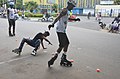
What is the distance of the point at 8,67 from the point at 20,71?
51 centimetres

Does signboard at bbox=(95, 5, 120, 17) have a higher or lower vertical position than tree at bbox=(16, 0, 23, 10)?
lower

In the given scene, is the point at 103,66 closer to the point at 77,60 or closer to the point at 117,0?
the point at 77,60

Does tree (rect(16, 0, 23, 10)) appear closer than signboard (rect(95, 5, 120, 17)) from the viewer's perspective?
No

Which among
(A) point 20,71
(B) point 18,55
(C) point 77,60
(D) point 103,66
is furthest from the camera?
(B) point 18,55

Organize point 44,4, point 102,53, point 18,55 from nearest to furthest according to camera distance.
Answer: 1. point 18,55
2. point 102,53
3. point 44,4

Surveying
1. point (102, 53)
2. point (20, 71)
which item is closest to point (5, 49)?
point (20, 71)

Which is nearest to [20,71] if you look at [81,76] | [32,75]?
[32,75]

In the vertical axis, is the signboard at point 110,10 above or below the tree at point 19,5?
below

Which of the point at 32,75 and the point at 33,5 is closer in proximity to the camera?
the point at 32,75

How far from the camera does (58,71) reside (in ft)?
18.4

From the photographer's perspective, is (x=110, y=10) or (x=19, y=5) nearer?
(x=110, y=10)

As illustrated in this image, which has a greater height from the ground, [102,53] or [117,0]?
[117,0]

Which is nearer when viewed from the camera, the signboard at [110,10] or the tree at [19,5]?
the signboard at [110,10]

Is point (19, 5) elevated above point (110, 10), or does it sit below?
above
